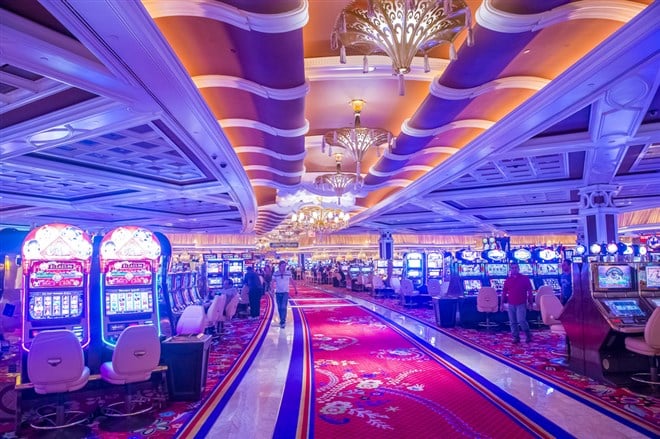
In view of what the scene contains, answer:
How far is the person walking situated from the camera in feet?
20.9

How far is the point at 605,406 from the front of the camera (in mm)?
3646

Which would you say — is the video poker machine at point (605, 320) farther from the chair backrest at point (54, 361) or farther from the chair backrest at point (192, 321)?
the chair backrest at point (54, 361)

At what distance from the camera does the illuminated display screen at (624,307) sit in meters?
4.42

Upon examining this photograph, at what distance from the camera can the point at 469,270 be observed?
8.90 metres

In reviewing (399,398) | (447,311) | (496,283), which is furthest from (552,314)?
(496,283)

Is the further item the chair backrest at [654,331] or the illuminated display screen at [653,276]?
the illuminated display screen at [653,276]

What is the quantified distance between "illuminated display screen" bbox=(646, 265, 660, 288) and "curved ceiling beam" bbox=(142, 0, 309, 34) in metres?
4.02

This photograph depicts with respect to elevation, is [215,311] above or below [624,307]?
below

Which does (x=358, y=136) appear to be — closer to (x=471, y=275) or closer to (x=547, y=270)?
(x=471, y=275)

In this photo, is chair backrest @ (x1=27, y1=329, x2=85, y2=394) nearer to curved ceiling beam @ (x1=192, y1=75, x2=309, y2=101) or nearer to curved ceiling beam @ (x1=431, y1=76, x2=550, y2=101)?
curved ceiling beam @ (x1=192, y1=75, x2=309, y2=101)

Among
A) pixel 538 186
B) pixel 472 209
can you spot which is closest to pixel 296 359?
pixel 538 186

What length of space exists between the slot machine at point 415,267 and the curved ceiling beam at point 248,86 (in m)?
8.56

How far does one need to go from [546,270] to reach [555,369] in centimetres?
456

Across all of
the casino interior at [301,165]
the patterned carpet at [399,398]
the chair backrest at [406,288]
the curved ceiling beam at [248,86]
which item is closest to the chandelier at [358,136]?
the casino interior at [301,165]
